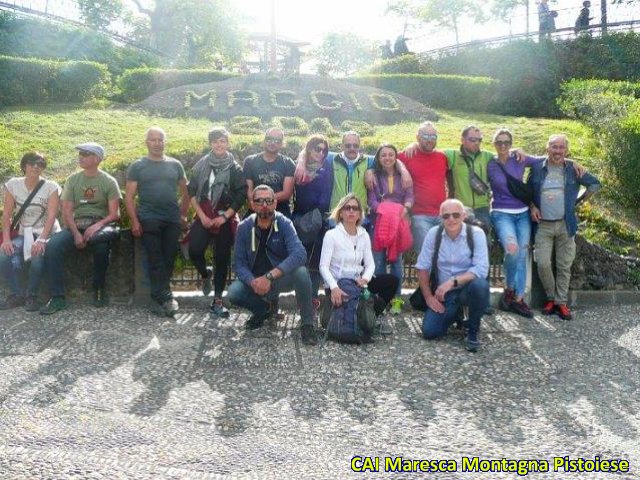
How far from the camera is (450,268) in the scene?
5887 mm

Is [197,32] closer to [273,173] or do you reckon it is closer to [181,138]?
[181,138]

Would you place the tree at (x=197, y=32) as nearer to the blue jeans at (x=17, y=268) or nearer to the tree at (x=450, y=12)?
the tree at (x=450, y=12)

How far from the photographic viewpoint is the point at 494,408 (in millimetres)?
4391

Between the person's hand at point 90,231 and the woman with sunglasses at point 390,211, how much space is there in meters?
2.83

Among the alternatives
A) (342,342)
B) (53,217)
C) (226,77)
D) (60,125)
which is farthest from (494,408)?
(226,77)

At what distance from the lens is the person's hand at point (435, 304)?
5.83 meters

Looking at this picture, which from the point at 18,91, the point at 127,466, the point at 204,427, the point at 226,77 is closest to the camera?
the point at 127,466

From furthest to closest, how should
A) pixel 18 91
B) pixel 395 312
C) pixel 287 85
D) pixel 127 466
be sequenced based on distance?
1. pixel 287 85
2. pixel 18 91
3. pixel 395 312
4. pixel 127 466

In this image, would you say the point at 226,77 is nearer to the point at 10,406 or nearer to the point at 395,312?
the point at 395,312

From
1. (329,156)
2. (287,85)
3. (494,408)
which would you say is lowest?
(494,408)

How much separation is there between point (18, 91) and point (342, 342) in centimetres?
1793

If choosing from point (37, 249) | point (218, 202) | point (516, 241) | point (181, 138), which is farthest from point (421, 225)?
point (181, 138)

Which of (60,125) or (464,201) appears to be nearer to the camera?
(464,201)

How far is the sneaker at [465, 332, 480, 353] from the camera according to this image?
561 centimetres
